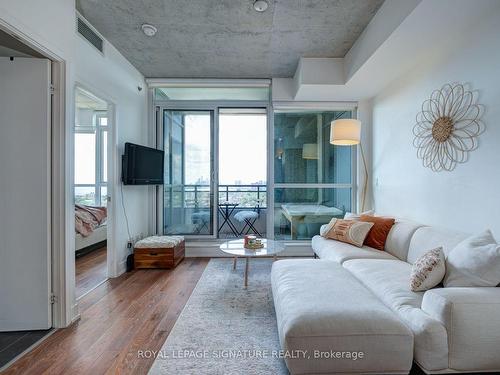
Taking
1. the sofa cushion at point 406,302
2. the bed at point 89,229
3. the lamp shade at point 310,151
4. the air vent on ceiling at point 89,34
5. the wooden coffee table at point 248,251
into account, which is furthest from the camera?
the lamp shade at point 310,151

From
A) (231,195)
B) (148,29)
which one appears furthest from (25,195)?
(231,195)

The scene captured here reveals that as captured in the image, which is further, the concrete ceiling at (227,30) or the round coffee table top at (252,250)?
the round coffee table top at (252,250)

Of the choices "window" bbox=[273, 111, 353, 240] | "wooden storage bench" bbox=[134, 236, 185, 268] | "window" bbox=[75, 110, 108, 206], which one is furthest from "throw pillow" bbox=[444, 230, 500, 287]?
"window" bbox=[75, 110, 108, 206]

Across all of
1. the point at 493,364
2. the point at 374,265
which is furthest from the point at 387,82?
the point at 493,364

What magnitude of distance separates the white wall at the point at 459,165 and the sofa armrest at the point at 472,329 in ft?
2.65

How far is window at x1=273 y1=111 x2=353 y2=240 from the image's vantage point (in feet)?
14.1

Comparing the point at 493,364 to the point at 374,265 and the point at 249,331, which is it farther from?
the point at 249,331

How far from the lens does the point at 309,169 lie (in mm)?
4301

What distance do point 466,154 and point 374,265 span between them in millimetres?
1169

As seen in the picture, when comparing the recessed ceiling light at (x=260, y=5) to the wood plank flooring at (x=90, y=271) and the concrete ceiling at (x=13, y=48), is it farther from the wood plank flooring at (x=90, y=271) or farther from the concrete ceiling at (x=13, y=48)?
the wood plank flooring at (x=90, y=271)

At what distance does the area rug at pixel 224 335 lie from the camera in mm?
1643

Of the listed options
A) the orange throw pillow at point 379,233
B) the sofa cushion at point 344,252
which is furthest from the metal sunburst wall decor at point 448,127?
the sofa cushion at point 344,252

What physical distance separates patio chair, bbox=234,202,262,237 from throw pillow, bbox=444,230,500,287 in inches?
132

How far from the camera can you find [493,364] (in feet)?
4.63
